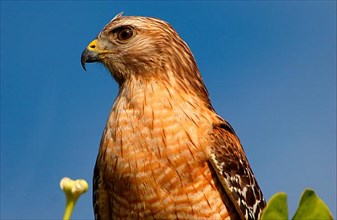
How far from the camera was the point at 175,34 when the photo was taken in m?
8.45

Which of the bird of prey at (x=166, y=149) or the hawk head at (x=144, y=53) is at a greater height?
the hawk head at (x=144, y=53)

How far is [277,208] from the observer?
70.1 inches

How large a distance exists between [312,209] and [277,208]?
11 cm

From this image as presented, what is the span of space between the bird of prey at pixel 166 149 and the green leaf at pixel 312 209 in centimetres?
491

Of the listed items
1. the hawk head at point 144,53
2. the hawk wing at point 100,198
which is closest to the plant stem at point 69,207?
the hawk wing at point 100,198

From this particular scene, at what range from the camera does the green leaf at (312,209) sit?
171 centimetres

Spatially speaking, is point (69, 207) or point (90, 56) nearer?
point (69, 207)

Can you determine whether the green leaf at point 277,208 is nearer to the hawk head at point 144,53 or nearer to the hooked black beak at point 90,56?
the hawk head at point 144,53

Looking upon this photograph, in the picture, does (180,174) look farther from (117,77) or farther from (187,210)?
(117,77)

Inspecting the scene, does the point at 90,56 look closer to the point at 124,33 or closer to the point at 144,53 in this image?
the point at 124,33

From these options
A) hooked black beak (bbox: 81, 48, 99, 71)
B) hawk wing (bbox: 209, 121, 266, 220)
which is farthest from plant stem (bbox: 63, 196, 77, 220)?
hooked black beak (bbox: 81, 48, 99, 71)

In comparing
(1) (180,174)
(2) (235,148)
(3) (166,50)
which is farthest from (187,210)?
(3) (166,50)

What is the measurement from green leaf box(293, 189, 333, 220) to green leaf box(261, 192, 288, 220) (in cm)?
5

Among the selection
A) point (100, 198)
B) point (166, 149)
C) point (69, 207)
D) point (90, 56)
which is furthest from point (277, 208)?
point (90, 56)
